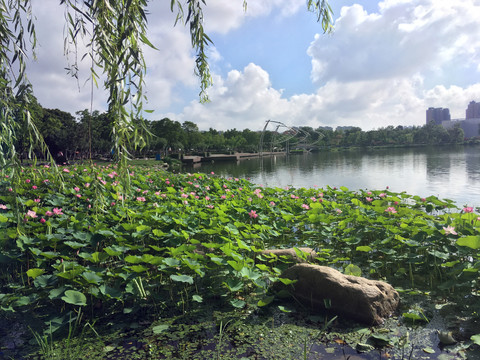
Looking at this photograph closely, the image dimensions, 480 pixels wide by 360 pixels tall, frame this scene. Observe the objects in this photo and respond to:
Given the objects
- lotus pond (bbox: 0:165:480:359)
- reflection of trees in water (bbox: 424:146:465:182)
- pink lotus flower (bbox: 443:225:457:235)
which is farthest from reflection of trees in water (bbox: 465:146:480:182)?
lotus pond (bbox: 0:165:480:359)

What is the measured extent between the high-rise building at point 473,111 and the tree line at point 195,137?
251ft

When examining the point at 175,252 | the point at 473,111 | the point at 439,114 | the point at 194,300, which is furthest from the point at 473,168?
the point at 439,114

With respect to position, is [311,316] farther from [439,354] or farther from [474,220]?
[474,220]

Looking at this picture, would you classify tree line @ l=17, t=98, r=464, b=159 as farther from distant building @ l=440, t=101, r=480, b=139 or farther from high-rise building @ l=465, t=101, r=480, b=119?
high-rise building @ l=465, t=101, r=480, b=119

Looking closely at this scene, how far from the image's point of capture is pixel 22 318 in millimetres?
2611

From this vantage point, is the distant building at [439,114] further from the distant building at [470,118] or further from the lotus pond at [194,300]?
the lotus pond at [194,300]

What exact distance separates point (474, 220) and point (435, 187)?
1067cm

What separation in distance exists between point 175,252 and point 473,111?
624 feet

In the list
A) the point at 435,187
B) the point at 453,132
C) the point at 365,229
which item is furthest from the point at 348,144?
the point at 365,229

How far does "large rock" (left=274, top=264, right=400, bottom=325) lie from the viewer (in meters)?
2.53

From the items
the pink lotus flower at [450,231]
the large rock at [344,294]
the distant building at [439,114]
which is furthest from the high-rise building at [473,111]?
the large rock at [344,294]

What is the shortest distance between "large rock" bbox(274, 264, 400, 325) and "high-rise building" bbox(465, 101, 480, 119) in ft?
600

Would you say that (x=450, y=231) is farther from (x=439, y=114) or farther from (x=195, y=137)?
(x=439, y=114)

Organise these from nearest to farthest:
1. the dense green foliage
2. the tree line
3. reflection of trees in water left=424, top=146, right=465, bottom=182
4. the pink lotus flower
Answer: the dense green foliage
the pink lotus flower
reflection of trees in water left=424, top=146, right=465, bottom=182
the tree line
